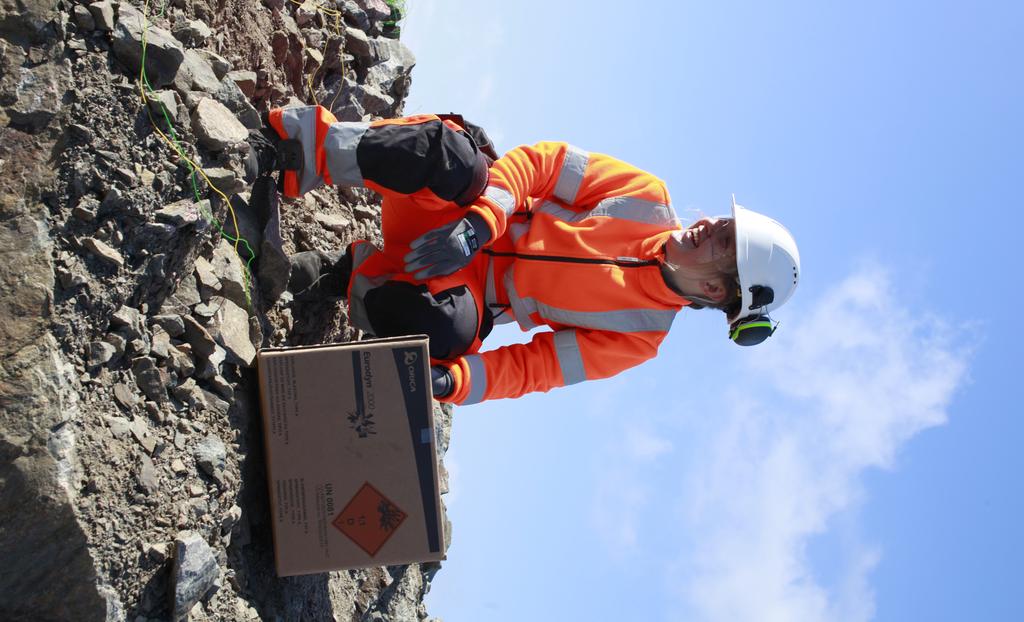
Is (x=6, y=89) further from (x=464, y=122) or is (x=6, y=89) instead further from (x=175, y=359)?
(x=464, y=122)

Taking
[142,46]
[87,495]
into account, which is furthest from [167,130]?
[87,495]

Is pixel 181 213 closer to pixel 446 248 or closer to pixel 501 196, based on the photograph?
pixel 446 248

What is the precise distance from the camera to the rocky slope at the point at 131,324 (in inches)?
95.3

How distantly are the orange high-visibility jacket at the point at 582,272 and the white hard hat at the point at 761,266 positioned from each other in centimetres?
30

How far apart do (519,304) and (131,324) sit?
183 cm

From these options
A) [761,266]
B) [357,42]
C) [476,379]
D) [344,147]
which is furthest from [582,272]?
[357,42]

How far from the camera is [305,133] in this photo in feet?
11.6

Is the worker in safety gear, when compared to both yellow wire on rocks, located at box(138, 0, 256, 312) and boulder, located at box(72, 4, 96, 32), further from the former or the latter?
boulder, located at box(72, 4, 96, 32)

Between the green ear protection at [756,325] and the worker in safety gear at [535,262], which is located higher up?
the worker in safety gear at [535,262]

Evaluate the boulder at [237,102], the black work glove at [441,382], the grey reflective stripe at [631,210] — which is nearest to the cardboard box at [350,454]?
the black work glove at [441,382]

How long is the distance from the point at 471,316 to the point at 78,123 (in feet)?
5.89

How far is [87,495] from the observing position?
254 centimetres

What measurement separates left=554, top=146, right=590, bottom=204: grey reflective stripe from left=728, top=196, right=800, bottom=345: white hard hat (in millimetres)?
739

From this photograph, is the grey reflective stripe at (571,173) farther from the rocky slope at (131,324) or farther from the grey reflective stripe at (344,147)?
the rocky slope at (131,324)
